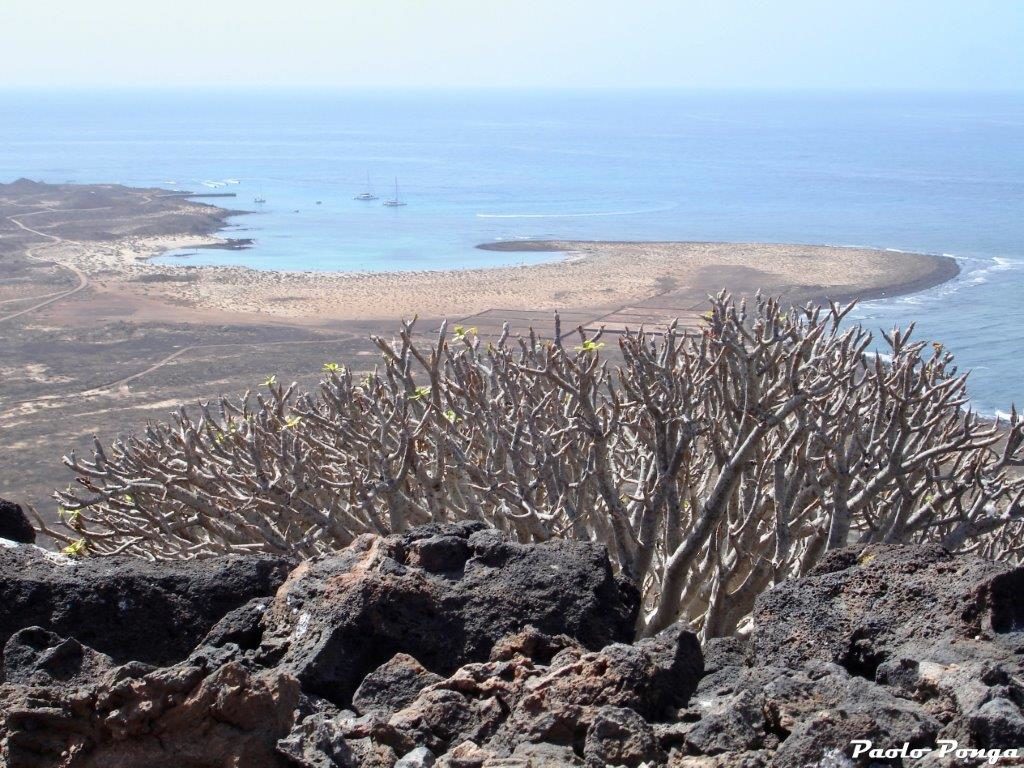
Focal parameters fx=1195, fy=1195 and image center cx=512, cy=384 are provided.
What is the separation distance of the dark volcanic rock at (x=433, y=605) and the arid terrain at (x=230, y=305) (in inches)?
846

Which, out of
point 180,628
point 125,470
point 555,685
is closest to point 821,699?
point 555,685

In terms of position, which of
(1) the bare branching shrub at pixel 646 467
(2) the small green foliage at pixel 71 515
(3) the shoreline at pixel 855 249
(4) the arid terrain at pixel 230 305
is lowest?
(4) the arid terrain at pixel 230 305

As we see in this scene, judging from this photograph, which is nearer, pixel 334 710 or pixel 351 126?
pixel 334 710

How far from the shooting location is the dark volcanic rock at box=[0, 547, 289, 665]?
5.69m

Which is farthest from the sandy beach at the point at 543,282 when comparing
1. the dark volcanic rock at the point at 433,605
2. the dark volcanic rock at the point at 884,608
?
the dark volcanic rock at the point at 884,608

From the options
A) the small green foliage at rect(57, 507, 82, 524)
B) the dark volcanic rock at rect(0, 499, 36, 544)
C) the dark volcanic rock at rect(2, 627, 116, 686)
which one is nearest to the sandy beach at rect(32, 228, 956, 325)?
the small green foliage at rect(57, 507, 82, 524)

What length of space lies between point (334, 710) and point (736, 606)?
4.58m

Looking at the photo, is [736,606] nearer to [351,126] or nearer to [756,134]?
[756,134]

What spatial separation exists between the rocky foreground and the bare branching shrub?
90.1 inches

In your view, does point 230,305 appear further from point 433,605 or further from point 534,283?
point 433,605

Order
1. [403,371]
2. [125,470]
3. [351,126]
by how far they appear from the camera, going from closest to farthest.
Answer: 1. [403,371]
2. [125,470]
3. [351,126]

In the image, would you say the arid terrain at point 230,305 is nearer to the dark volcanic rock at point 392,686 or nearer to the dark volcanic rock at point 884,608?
the dark volcanic rock at point 392,686

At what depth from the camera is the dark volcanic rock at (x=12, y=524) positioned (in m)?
7.12

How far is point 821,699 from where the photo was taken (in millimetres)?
4129
